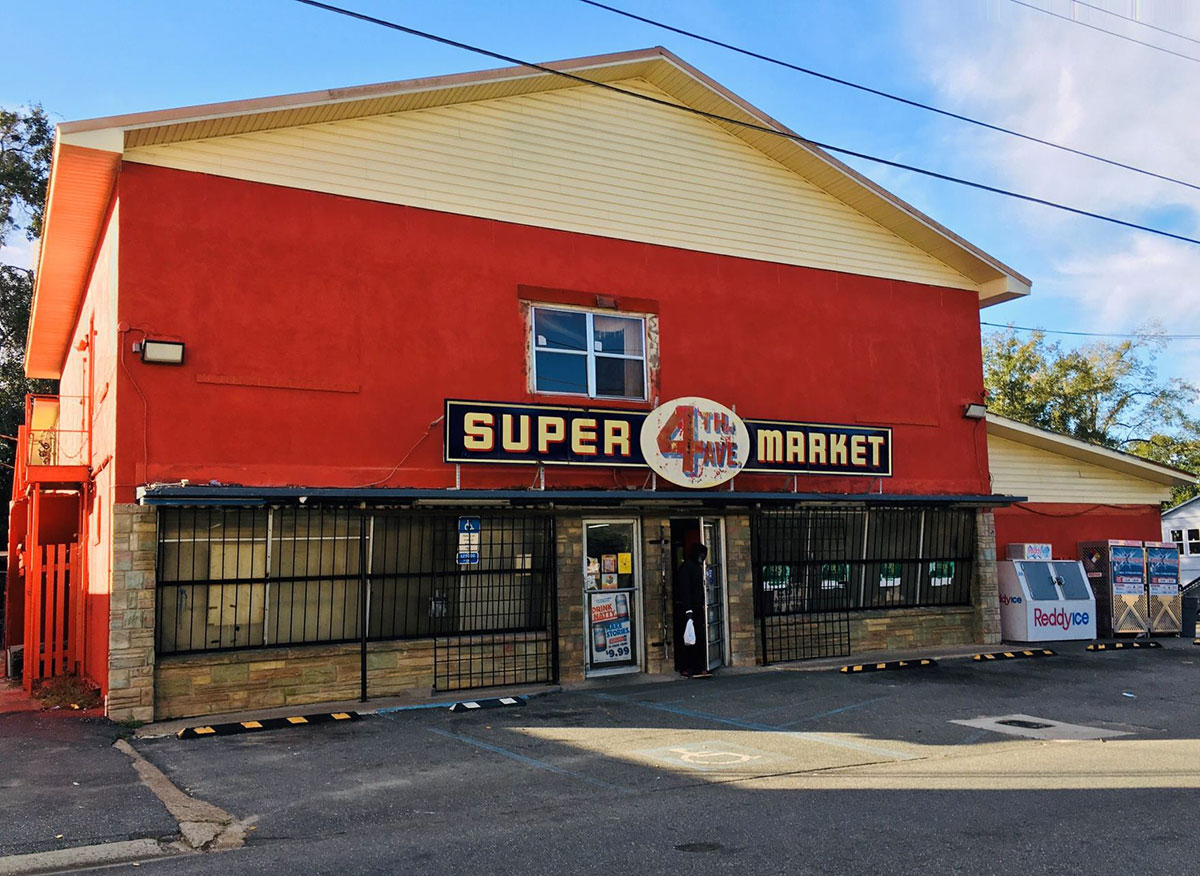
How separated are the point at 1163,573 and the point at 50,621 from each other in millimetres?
19366

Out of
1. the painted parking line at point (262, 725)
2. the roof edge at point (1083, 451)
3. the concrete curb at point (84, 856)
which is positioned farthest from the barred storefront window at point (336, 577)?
the roof edge at point (1083, 451)

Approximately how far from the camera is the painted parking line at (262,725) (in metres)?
9.77

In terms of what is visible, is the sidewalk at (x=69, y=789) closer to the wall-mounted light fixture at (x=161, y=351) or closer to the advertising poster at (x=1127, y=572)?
the wall-mounted light fixture at (x=161, y=351)

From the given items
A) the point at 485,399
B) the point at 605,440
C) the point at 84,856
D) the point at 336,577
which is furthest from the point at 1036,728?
the point at 84,856

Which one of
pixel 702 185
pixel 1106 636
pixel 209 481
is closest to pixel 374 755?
pixel 209 481

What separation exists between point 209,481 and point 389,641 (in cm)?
288

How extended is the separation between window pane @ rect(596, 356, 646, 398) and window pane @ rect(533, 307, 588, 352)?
0.40 metres

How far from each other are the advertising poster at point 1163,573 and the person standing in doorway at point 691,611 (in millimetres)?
10449

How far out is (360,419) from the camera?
11.9m

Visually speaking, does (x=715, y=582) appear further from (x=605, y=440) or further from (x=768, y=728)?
(x=768, y=728)

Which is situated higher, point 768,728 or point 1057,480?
point 1057,480

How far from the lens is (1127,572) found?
60.3 ft

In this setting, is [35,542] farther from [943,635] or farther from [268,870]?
[943,635]

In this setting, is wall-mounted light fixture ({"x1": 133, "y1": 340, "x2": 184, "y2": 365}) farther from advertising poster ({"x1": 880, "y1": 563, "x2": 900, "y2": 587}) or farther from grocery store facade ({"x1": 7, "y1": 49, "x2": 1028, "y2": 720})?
advertising poster ({"x1": 880, "y1": 563, "x2": 900, "y2": 587})
